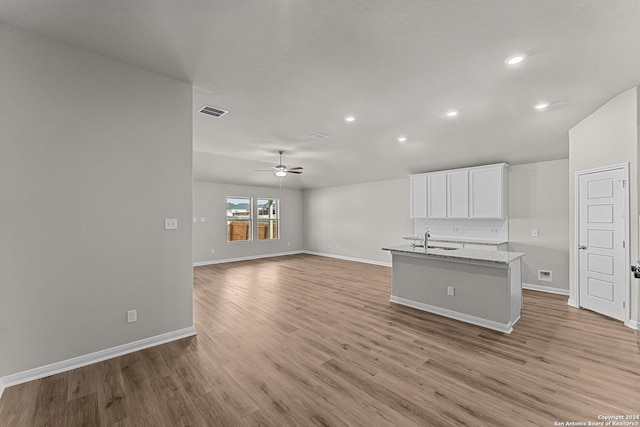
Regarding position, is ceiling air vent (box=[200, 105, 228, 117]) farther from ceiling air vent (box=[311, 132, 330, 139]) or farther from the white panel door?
the white panel door

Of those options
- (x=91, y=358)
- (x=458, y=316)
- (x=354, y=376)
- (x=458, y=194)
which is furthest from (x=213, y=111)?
(x=458, y=194)

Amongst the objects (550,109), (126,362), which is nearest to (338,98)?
(550,109)

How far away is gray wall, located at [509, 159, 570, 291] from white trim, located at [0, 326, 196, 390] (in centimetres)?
608

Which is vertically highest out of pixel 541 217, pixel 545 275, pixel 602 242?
pixel 541 217

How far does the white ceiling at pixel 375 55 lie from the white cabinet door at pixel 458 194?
4.42ft

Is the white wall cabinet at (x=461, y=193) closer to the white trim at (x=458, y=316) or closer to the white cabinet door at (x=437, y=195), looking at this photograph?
the white cabinet door at (x=437, y=195)

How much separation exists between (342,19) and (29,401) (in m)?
3.70

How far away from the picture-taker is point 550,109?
12.1 feet

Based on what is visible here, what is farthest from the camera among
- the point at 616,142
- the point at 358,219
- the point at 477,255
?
the point at 358,219

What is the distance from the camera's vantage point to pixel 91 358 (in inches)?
99.7

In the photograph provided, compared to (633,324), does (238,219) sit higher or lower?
higher

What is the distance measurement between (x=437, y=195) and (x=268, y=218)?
18.8ft

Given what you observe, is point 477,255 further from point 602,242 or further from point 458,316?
point 602,242

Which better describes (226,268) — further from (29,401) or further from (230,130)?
(29,401)
